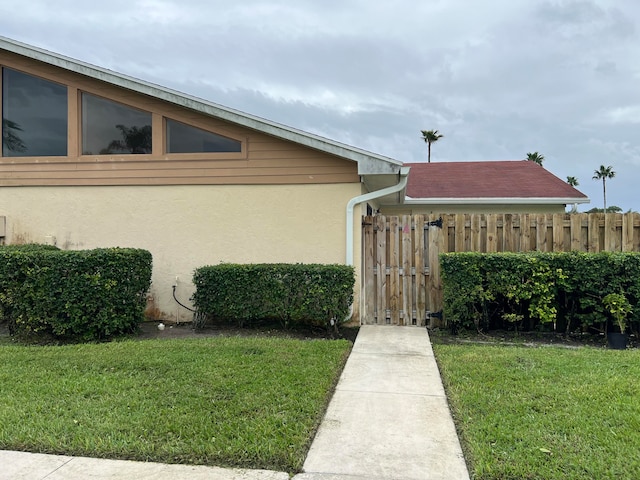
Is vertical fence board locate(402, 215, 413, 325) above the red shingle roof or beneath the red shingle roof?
beneath

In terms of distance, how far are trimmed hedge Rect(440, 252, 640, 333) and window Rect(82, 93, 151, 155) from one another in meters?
5.81

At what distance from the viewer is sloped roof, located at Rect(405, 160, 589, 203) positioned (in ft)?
39.7

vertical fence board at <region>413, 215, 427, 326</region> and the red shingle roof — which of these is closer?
vertical fence board at <region>413, 215, 427, 326</region>

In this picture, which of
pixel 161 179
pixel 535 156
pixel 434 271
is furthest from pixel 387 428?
pixel 535 156

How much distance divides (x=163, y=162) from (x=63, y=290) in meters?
2.78

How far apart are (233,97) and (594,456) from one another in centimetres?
2090

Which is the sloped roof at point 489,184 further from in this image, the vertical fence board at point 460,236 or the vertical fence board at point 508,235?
the vertical fence board at point 508,235

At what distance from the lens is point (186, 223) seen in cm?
761

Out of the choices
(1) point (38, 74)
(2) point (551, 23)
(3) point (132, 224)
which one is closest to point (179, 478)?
(3) point (132, 224)

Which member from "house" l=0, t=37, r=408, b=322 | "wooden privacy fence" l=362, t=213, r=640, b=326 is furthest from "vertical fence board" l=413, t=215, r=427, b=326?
"house" l=0, t=37, r=408, b=322

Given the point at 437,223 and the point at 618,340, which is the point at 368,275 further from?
the point at 618,340

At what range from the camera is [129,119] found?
305 inches

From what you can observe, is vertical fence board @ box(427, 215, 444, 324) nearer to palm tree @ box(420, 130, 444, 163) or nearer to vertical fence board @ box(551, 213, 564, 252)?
vertical fence board @ box(551, 213, 564, 252)

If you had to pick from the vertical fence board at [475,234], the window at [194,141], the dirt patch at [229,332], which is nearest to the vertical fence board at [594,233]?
the vertical fence board at [475,234]
